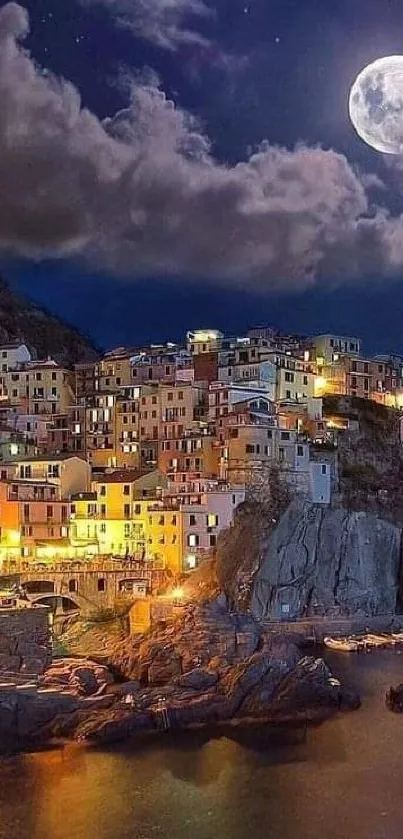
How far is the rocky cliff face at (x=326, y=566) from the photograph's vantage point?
100.0 ft

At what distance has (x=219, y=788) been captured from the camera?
17.4 m

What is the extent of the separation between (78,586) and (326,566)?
853 cm

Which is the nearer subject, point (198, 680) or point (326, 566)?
point (198, 680)

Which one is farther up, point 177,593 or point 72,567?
point 72,567

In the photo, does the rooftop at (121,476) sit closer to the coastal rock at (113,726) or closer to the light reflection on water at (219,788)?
the coastal rock at (113,726)

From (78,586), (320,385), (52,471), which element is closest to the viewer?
(78,586)

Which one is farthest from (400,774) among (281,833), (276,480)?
(276,480)

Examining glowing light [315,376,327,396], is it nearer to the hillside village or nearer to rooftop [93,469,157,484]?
the hillside village

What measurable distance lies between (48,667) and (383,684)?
8.09 m

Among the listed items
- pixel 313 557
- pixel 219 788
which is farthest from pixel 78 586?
pixel 219 788

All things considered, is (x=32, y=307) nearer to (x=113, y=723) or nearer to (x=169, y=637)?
(x=169, y=637)

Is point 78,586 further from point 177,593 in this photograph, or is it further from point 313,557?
point 313,557

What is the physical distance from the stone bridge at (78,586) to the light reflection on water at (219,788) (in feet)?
28.2

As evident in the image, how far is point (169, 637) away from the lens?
24234 millimetres
